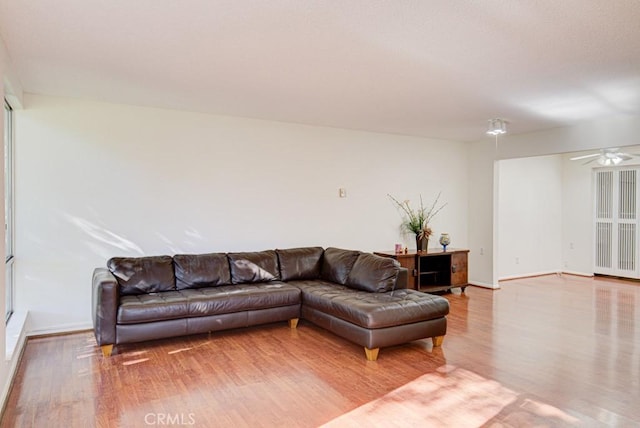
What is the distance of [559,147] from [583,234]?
335cm

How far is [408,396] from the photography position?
2902 millimetres

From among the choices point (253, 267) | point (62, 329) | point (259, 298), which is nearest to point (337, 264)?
point (253, 267)

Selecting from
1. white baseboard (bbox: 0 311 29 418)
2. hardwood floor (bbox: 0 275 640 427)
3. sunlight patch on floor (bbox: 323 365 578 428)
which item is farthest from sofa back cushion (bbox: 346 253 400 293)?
white baseboard (bbox: 0 311 29 418)

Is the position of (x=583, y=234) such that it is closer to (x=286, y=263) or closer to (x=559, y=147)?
(x=559, y=147)

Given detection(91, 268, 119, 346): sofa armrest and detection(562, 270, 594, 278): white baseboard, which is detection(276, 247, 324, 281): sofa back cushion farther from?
detection(562, 270, 594, 278): white baseboard

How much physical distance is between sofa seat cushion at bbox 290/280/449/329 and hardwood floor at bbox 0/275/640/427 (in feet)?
1.07

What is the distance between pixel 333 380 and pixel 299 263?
2.11m

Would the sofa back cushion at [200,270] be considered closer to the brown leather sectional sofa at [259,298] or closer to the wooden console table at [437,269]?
the brown leather sectional sofa at [259,298]

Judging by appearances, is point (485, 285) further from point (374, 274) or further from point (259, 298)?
point (259, 298)

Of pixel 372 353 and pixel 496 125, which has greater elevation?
pixel 496 125

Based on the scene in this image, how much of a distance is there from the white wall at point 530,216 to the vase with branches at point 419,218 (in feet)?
4.93

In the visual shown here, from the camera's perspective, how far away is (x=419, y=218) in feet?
22.4

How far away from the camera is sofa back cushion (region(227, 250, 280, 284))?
474 cm

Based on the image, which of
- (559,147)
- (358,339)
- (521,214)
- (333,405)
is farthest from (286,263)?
(521,214)
